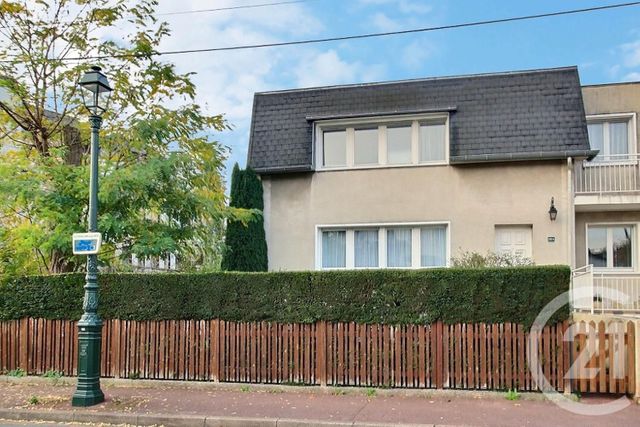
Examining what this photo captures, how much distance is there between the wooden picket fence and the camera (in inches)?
337

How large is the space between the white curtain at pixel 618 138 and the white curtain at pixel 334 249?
8016mm

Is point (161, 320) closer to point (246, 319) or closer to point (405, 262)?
point (246, 319)

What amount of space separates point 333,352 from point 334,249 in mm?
6455

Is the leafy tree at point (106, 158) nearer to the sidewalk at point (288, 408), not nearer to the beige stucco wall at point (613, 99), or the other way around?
the sidewalk at point (288, 408)

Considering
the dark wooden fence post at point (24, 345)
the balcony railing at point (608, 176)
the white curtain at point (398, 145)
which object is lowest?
the dark wooden fence post at point (24, 345)

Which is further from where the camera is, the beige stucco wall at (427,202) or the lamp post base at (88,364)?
the beige stucco wall at (427,202)

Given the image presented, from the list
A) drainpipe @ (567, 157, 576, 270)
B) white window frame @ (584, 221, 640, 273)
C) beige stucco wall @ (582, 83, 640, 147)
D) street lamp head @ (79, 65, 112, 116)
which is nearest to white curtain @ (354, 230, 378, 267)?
drainpipe @ (567, 157, 576, 270)

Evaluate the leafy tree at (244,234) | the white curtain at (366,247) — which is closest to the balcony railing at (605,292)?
the white curtain at (366,247)

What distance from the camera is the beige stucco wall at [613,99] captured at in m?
15.8

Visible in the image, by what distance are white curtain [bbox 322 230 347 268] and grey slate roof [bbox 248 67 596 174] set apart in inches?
78.0

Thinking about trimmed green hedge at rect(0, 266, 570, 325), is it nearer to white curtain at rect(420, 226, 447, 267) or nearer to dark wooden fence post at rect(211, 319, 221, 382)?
dark wooden fence post at rect(211, 319, 221, 382)

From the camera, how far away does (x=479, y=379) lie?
8.77 metres

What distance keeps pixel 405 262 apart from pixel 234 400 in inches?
294

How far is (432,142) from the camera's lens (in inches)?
596
